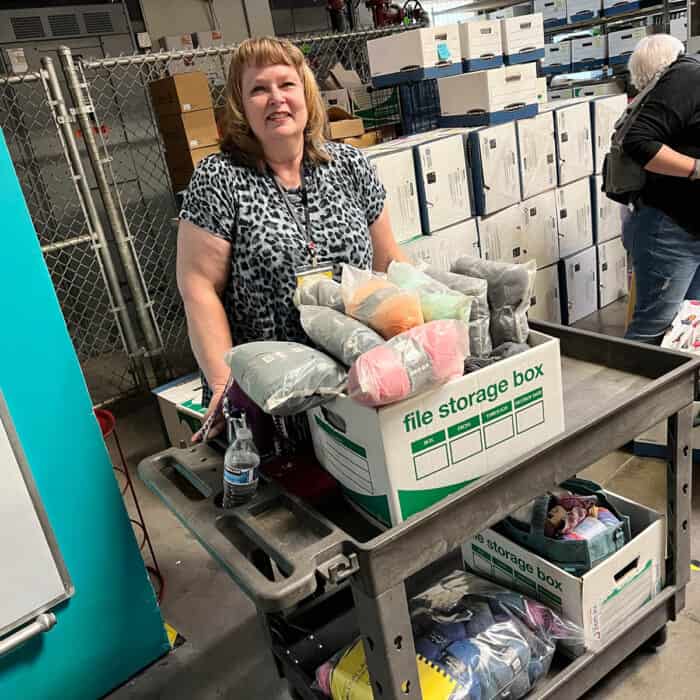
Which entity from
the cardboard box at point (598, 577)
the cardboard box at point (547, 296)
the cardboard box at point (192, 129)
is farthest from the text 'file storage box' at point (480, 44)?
the cardboard box at point (598, 577)

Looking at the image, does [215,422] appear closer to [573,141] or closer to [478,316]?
[478,316]

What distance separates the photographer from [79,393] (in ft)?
5.33

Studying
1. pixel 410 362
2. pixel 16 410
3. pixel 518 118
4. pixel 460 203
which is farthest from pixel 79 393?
pixel 518 118

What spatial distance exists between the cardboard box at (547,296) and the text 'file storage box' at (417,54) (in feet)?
4.03

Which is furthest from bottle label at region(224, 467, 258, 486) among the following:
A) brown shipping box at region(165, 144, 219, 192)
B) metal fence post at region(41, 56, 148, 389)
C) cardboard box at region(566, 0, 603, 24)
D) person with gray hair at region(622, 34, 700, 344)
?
cardboard box at region(566, 0, 603, 24)

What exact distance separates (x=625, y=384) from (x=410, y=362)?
0.62 m

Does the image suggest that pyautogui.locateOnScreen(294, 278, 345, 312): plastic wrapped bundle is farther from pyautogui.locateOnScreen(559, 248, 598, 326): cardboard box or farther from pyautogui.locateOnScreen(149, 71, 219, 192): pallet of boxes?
pyautogui.locateOnScreen(559, 248, 598, 326): cardboard box

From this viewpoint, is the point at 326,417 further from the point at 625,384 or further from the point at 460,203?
the point at 460,203

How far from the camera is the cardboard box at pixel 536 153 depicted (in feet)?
11.5

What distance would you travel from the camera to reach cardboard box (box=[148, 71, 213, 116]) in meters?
3.74

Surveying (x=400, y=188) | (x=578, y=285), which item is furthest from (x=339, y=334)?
(x=578, y=285)

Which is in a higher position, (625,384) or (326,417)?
(326,417)

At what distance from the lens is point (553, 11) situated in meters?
6.52

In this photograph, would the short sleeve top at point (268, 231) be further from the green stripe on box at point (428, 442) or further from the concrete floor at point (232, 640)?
the concrete floor at point (232, 640)
